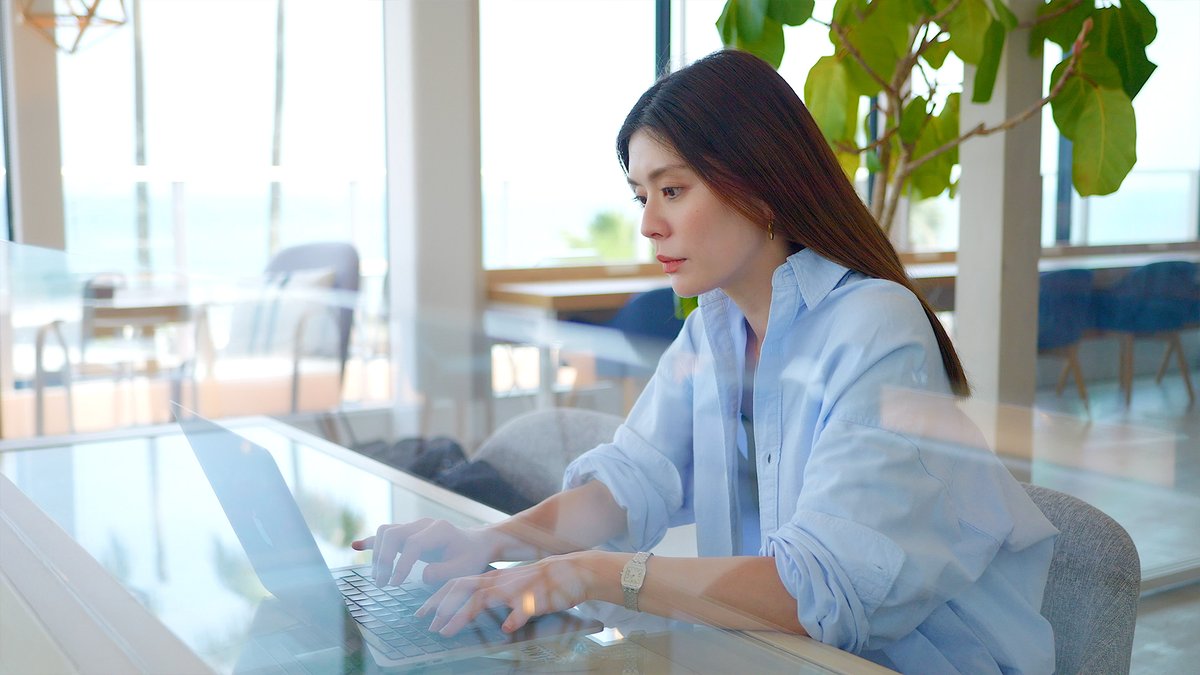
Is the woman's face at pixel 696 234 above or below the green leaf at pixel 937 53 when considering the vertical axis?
below

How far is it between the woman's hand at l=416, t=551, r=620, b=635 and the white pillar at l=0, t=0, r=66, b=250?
2.70 meters

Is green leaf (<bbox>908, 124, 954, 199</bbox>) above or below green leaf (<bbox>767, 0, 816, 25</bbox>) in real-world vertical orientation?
below

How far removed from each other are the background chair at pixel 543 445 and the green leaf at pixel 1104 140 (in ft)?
3.44

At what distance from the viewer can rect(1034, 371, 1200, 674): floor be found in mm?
2094

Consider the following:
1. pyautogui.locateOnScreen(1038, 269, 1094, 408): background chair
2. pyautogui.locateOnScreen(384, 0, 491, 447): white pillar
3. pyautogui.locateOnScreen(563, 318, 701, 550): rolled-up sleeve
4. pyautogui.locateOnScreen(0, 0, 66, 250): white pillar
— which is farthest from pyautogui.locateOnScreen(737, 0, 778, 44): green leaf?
Result: pyautogui.locateOnScreen(0, 0, 66, 250): white pillar

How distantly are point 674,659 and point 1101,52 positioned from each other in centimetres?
168

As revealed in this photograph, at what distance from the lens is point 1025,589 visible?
3.33 ft

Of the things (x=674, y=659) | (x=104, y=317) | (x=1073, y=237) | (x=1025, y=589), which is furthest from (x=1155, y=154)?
(x=104, y=317)

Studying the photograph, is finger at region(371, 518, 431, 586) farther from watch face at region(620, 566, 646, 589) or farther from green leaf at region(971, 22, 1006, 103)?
green leaf at region(971, 22, 1006, 103)

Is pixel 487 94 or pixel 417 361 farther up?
pixel 487 94

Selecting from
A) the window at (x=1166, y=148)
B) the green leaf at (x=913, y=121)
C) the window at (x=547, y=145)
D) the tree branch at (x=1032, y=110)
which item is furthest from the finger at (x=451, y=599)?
the window at (x=547, y=145)

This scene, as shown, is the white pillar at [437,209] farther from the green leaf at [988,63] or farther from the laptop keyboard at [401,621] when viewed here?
the laptop keyboard at [401,621]

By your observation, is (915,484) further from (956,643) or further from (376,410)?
(376,410)

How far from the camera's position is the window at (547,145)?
3203 mm
